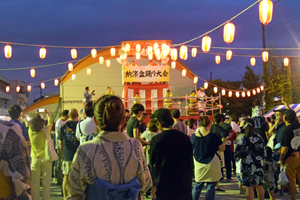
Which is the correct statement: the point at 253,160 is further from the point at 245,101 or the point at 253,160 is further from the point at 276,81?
the point at 245,101

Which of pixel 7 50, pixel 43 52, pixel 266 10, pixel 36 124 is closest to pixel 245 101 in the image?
pixel 43 52

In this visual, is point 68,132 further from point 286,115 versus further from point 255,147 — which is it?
point 286,115

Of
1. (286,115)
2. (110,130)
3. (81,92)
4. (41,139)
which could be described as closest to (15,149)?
(110,130)

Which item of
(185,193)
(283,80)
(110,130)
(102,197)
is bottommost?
(185,193)

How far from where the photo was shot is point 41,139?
17.1ft

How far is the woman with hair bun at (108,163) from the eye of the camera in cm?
204

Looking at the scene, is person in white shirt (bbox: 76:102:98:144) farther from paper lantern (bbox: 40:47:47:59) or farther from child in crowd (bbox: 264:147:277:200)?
paper lantern (bbox: 40:47:47:59)

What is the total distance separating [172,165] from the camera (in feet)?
11.4

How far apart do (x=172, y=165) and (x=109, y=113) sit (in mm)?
1552

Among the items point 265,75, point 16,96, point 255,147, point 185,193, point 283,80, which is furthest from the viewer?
point 16,96

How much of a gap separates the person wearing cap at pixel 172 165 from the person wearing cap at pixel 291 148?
2.50 meters

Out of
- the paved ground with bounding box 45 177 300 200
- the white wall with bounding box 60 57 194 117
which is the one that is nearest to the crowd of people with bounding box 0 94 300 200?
the paved ground with bounding box 45 177 300 200

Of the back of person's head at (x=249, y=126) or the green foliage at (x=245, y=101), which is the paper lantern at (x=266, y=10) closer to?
the back of person's head at (x=249, y=126)

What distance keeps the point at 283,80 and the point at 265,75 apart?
1.90 metres
